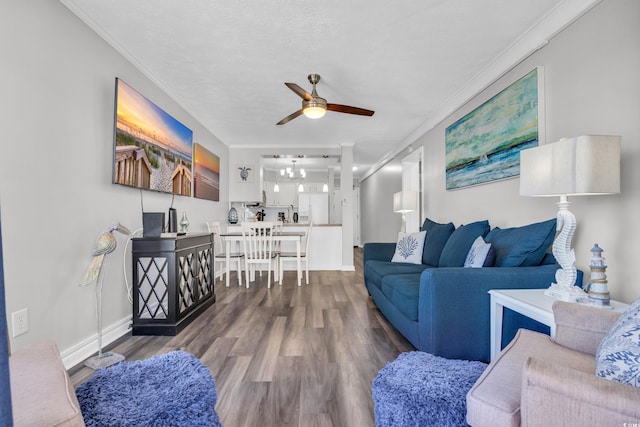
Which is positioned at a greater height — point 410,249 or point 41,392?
point 410,249

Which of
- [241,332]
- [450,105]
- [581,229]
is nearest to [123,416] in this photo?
[241,332]

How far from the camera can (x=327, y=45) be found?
8.53 ft

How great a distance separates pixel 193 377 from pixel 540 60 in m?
3.17

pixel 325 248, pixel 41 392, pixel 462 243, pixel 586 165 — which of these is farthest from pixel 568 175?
pixel 325 248

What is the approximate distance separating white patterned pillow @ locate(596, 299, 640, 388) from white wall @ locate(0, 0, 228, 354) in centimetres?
271

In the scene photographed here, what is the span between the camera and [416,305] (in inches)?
86.8

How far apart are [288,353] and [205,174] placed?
3.29 metres

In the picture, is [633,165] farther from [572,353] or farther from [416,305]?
[416,305]

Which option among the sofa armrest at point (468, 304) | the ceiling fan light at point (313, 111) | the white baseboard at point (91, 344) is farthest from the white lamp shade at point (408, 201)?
the white baseboard at point (91, 344)

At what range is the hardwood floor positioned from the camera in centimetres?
163

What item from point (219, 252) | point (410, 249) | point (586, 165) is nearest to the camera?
point (586, 165)

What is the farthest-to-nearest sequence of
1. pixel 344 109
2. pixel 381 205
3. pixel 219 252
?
pixel 381 205 < pixel 219 252 < pixel 344 109

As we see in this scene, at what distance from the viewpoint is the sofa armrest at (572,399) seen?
775 mm

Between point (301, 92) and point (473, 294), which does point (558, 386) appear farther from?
point (301, 92)
